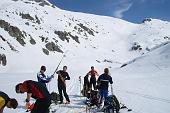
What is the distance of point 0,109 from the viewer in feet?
23.4

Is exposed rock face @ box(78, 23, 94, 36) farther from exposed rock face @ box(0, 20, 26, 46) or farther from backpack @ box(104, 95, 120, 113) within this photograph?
backpack @ box(104, 95, 120, 113)

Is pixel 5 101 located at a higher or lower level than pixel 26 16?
lower

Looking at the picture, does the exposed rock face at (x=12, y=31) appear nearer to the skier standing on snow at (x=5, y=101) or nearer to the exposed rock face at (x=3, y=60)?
the exposed rock face at (x=3, y=60)

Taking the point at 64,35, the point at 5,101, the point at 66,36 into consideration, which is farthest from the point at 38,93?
the point at 66,36

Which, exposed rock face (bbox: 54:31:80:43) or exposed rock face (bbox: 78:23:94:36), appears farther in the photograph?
exposed rock face (bbox: 78:23:94:36)

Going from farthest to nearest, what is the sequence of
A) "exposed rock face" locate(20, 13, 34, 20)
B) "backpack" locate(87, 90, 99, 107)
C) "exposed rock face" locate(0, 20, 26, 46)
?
"exposed rock face" locate(20, 13, 34, 20) < "exposed rock face" locate(0, 20, 26, 46) < "backpack" locate(87, 90, 99, 107)

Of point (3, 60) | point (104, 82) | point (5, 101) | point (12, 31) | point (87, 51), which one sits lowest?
point (5, 101)

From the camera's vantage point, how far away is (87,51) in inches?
4328

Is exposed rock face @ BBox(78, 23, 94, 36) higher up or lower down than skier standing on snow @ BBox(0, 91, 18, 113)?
higher up

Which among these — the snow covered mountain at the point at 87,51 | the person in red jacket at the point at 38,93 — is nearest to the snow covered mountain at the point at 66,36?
the snow covered mountain at the point at 87,51

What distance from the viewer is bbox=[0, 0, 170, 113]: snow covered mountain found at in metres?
25.2

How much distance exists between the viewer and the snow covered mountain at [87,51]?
992 inches

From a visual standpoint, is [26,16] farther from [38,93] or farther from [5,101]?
[5,101]

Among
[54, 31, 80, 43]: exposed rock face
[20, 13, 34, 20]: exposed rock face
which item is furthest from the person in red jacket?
[20, 13, 34, 20]: exposed rock face
